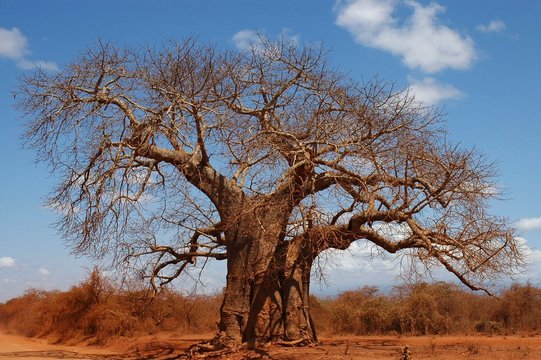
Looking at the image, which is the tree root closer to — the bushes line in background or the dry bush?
the dry bush

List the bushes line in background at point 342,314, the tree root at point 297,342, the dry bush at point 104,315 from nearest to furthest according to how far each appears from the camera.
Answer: the tree root at point 297,342 → the dry bush at point 104,315 → the bushes line in background at point 342,314

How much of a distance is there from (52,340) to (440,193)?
48.0 feet

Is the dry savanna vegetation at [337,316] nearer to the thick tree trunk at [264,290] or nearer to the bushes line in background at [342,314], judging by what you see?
the bushes line in background at [342,314]

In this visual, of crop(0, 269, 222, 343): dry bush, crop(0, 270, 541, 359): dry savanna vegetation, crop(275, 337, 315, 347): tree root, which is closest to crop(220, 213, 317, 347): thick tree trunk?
crop(275, 337, 315, 347): tree root

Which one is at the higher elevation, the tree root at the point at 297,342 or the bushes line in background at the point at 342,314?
the bushes line in background at the point at 342,314

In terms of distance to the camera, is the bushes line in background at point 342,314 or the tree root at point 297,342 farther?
the bushes line in background at point 342,314

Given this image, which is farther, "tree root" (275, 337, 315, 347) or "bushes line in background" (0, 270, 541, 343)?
"bushes line in background" (0, 270, 541, 343)

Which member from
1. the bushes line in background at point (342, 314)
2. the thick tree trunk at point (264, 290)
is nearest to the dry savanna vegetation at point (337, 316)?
the bushes line in background at point (342, 314)

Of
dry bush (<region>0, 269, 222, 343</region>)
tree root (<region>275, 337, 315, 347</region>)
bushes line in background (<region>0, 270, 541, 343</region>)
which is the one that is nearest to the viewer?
tree root (<region>275, 337, 315, 347</region>)

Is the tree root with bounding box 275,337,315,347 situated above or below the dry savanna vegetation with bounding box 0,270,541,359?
below

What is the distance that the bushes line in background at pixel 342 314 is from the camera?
19.8 metres

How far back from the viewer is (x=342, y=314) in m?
21.5

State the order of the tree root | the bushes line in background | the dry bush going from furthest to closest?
the bushes line in background → the dry bush → the tree root

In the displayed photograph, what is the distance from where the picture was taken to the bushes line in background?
19.8 m
